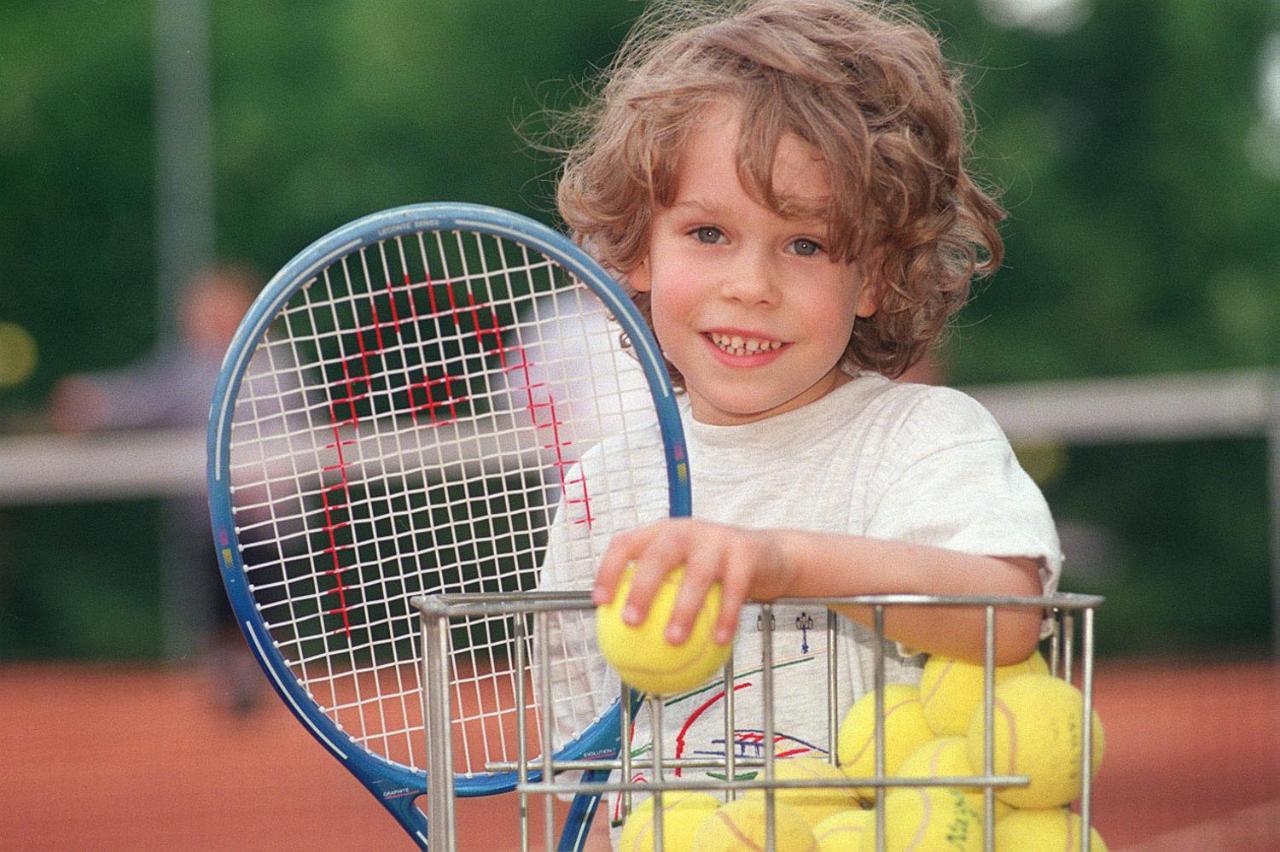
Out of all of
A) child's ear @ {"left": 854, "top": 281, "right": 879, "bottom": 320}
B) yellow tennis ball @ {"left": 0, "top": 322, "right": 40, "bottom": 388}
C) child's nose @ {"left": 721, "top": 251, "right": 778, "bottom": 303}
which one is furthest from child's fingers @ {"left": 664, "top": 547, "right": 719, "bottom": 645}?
yellow tennis ball @ {"left": 0, "top": 322, "right": 40, "bottom": 388}

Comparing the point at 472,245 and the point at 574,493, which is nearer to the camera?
the point at 574,493

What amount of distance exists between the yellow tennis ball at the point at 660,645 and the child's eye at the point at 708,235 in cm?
63

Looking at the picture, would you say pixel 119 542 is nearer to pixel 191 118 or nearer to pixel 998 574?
pixel 191 118

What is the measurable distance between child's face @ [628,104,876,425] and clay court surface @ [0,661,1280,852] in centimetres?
369

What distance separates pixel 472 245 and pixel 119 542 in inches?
178

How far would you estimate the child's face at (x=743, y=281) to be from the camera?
1.92m

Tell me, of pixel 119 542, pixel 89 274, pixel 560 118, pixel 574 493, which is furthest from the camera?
pixel 89 274

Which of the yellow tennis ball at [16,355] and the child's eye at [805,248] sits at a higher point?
the yellow tennis ball at [16,355]

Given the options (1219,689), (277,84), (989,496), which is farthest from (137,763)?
(277,84)

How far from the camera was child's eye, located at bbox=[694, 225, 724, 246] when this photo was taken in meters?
1.97

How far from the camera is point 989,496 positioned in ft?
5.62

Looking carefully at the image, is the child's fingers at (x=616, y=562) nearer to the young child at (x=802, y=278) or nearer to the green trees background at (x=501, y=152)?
the young child at (x=802, y=278)

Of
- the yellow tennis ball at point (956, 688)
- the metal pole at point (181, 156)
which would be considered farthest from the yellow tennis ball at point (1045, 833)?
the metal pole at point (181, 156)

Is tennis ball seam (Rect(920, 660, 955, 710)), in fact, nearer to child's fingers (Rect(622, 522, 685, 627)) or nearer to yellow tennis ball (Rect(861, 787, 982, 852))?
yellow tennis ball (Rect(861, 787, 982, 852))
